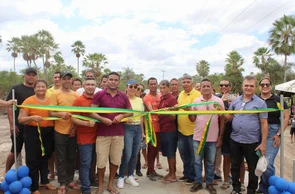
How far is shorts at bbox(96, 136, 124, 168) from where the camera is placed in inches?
160

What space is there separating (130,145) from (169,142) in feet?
2.55

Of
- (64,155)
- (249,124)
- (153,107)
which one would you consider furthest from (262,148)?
(64,155)

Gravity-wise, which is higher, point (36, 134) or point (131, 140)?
point (36, 134)

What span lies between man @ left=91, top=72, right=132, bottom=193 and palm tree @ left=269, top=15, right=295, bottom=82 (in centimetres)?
2870

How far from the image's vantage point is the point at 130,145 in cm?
459

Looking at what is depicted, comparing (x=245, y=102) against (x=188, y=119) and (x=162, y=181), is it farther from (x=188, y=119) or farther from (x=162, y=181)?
(x=162, y=181)

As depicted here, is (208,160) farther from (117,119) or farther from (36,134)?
(36,134)

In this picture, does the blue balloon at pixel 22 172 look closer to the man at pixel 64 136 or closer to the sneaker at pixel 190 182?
the man at pixel 64 136

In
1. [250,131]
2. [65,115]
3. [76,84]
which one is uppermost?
[76,84]

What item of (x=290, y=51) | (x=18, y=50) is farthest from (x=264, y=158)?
(x=18, y=50)

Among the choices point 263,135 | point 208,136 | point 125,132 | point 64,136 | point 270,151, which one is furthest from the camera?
point 125,132

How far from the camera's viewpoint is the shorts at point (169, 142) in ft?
15.6

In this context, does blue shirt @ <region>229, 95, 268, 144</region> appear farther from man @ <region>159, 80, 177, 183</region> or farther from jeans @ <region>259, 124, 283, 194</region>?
man @ <region>159, 80, 177, 183</region>

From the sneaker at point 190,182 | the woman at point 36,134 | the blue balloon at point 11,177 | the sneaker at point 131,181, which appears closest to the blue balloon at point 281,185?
the sneaker at point 190,182
